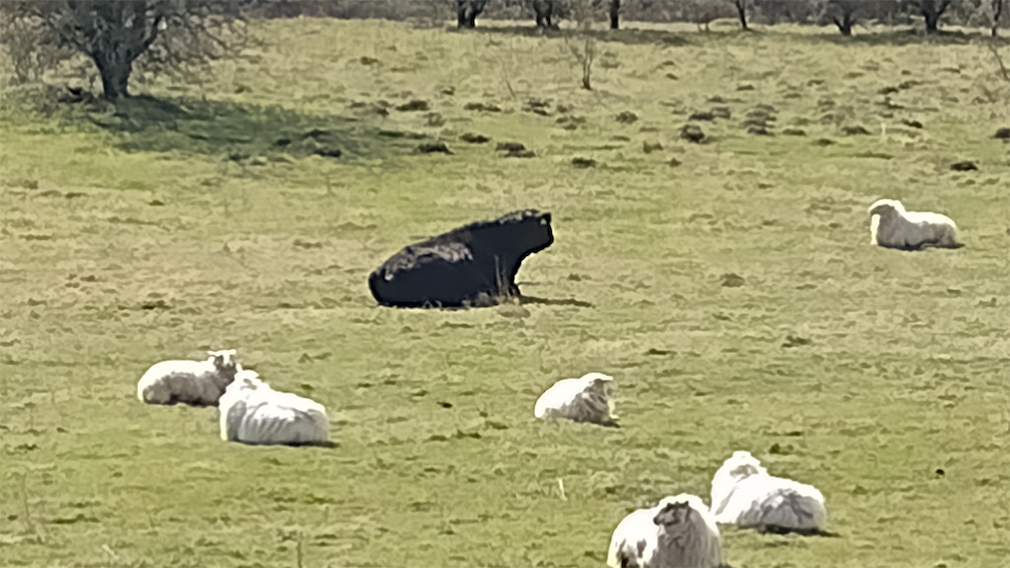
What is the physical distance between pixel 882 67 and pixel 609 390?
27.5m

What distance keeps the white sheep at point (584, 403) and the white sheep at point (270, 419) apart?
1589 millimetres

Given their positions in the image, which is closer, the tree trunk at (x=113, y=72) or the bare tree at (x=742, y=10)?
the tree trunk at (x=113, y=72)

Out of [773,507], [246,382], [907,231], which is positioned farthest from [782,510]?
[907,231]

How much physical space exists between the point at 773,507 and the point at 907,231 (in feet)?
38.2

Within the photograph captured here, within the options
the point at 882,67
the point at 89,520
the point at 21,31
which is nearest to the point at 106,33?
the point at 21,31

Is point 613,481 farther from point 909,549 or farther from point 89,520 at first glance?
point 89,520

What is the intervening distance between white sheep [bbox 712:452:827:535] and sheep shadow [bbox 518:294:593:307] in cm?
726

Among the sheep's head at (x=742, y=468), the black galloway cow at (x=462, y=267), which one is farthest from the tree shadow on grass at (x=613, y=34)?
the sheep's head at (x=742, y=468)

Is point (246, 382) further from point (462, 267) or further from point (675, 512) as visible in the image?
point (462, 267)

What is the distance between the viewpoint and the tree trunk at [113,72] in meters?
28.5

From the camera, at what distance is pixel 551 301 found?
602 inches

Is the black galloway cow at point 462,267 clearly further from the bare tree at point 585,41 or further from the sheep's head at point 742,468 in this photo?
the bare tree at point 585,41

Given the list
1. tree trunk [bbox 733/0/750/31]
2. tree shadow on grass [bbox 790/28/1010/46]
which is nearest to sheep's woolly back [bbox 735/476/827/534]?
tree shadow on grass [bbox 790/28/1010/46]

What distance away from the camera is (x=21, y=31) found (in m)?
28.2
